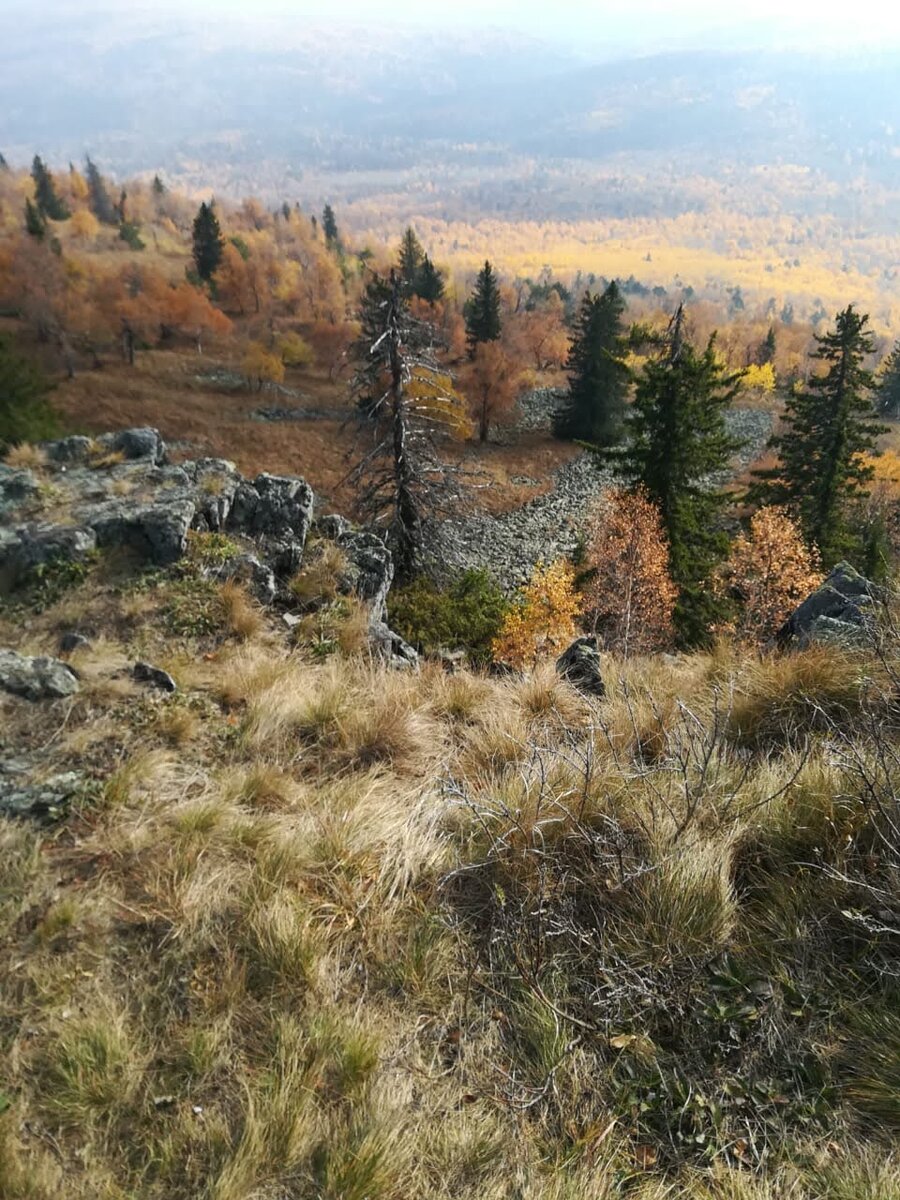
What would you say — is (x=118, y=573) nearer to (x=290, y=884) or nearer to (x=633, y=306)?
(x=290, y=884)

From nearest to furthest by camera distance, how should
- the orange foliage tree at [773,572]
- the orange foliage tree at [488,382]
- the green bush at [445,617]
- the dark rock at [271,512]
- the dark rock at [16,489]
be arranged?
the dark rock at [16,489] < the dark rock at [271,512] < the green bush at [445,617] < the orange foliage tree at [773,572] < the orange foliage tree at [488,382]

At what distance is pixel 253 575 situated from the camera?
31.6 ft

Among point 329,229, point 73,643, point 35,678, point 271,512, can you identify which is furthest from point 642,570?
point 329,229

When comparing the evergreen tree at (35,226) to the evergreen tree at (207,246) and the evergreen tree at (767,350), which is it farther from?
the evergreen tree at (767,350)

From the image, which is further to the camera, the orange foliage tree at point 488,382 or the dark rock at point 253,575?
the orange foliage tree at point 488,382

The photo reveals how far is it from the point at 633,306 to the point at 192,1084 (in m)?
170

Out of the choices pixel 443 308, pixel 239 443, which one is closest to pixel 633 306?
pixel 443 308

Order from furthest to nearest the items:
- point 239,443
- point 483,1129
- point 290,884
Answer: point 239,443
point 290,884
point 483,1129

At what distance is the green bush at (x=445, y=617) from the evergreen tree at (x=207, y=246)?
293 feet

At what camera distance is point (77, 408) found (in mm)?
52438

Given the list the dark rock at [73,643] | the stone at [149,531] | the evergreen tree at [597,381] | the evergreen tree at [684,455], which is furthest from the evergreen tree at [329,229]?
the dark rock at [73,643]

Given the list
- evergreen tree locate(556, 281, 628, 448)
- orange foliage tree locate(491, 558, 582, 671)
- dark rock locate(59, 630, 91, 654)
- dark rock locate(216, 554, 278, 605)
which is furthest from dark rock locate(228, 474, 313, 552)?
evergreen tree locate(556, 281, 628, 448)

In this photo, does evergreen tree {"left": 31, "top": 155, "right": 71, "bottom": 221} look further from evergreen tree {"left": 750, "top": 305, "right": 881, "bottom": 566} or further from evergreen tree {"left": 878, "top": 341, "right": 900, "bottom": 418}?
evergreen tree {"left": 878, "top": 341, "right": 900, "bottom": 418}

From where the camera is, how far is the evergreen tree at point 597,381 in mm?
51375
